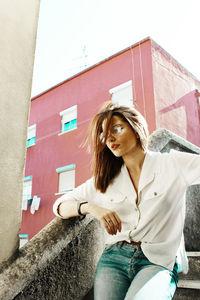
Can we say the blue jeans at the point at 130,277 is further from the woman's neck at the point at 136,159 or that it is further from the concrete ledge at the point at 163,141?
the concrete ledge at the point at 163,141

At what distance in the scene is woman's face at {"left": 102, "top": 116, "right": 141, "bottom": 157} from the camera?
6.72ft

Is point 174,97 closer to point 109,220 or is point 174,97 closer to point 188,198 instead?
point 188,198

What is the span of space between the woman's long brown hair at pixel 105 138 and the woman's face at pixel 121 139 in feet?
0.10

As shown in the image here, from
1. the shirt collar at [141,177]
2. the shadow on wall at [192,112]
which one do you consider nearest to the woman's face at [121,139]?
the shirt collar at [141,177]

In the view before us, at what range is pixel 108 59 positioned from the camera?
13617mm

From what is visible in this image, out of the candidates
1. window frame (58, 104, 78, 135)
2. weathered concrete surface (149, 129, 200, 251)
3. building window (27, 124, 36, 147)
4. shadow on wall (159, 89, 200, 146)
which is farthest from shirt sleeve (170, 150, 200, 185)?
building window (27, 124, 36, 147)

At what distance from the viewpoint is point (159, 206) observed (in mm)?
1758

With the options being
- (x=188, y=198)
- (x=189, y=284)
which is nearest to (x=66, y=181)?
(x=188, y=198)

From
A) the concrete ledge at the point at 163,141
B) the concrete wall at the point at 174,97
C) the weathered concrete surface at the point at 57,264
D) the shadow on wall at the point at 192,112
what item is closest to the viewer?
the weathered concrete surface at the point at 57,264

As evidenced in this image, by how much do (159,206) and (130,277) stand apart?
0.44m

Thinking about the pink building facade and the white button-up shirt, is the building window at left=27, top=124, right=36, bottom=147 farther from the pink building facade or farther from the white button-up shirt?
the white button-up shirt

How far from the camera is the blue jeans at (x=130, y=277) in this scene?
147cm

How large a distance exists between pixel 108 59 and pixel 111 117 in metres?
12.2

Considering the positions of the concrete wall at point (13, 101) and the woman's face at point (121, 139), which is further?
the woman's face at point (121, 139)
